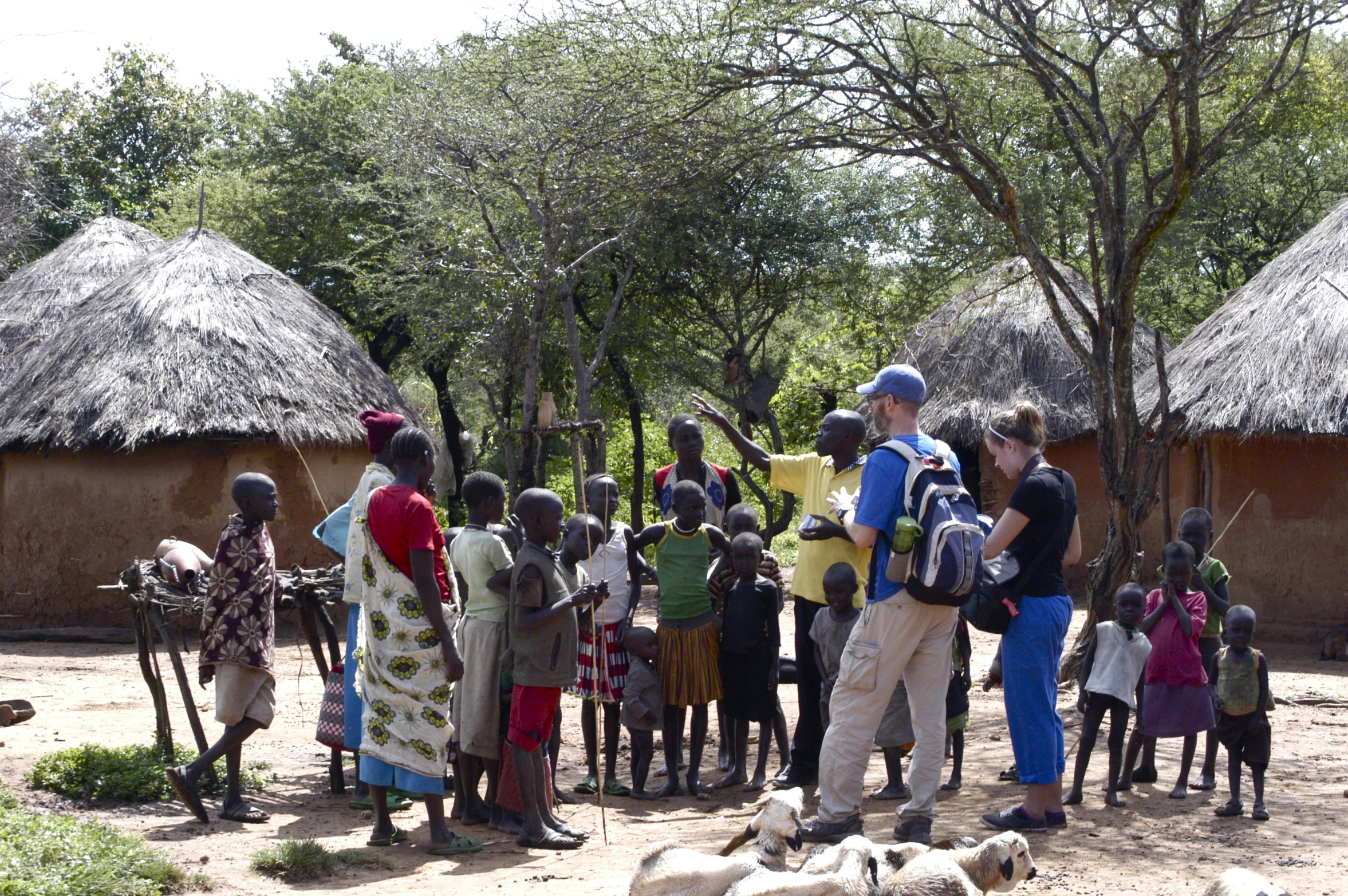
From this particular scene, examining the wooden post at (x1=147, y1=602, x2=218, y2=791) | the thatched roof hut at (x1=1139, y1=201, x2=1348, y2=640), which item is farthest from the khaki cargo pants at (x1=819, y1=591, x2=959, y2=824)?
the thatched roof hut at (x1=1139, y1=201, x2=1348, y2=640)

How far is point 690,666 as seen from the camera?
5.43m

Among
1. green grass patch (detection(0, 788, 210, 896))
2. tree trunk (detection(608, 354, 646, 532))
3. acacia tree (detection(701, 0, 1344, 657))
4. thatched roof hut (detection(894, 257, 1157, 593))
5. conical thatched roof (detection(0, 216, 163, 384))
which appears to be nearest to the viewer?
green grass patch (detection(0, 788, 210, 896))

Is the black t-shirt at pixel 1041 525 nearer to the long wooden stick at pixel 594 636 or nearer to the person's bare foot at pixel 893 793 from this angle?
the person's bare foot at pixel 893 793

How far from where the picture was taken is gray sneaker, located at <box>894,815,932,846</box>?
4.21 meters

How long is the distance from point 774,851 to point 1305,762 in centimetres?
380

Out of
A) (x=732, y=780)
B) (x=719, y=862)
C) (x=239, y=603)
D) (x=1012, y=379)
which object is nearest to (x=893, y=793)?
(x=732, y=780)

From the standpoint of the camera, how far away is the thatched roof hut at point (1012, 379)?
13.3 meters

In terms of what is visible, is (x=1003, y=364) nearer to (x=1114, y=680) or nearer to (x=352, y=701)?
(x=1114, y=680)

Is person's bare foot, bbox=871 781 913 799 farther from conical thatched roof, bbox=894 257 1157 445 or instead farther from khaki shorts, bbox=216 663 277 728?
conical thatched roof, bbox=894 257 1157 445

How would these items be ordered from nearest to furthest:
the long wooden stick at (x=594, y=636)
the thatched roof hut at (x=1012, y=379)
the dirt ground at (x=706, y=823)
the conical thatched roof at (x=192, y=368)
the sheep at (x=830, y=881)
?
the sheep at (x=830, y=881), the dirt ground at (x=706, y=823), the long wooden stick at (x=594, y=636), the conical thatched roof at (x=192, y=368), the thatched roof hut at (x=1012, y=379)

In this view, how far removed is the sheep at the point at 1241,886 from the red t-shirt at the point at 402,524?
2.65m

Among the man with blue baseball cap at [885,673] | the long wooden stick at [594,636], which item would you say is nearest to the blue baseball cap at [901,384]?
the man with blue baseball cap at [885,673]

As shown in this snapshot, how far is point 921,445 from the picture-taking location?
434cm

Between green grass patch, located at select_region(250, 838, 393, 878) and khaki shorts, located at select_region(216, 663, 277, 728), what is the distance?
2.60ft
